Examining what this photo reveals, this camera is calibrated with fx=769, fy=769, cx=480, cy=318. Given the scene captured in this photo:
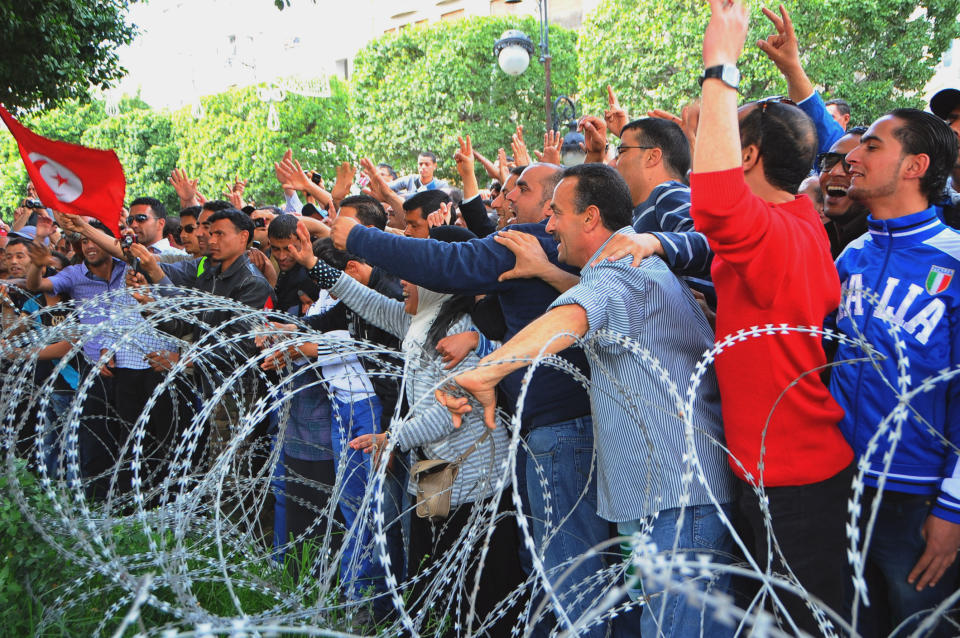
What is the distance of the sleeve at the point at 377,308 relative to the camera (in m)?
4.14

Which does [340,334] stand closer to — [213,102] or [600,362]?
[600,362]

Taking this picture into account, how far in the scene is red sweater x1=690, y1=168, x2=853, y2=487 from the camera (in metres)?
2.30

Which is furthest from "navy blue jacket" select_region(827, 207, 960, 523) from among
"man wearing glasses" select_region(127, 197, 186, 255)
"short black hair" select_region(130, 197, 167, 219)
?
"short black hair" select_region(130, 197, 167, 219)

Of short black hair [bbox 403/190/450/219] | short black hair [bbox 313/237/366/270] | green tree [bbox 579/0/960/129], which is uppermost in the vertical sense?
green tree [bbox 579/0/960/129]

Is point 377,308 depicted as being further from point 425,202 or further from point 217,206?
point 217,206

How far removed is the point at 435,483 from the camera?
11.4 feet

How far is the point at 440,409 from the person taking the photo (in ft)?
11.4

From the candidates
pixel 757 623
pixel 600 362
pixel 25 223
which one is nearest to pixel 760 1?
pixel 25 223

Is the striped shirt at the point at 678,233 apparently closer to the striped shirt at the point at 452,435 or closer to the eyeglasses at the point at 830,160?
the eyeglasses at the point at 830,160

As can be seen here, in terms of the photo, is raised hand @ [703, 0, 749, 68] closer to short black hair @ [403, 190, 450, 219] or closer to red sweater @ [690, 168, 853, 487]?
red sweater @ [690, 168, 853, 487]

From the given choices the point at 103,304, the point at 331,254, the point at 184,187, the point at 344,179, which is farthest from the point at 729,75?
the point at 184,187

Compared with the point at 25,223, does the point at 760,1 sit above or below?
above

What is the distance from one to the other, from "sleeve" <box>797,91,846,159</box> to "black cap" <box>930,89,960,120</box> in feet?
1.31

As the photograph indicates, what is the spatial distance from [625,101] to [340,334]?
22.6m
